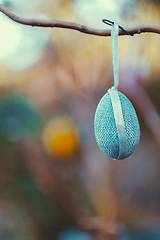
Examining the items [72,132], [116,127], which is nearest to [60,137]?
[72,132]

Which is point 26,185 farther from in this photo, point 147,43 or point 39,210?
point 147,43

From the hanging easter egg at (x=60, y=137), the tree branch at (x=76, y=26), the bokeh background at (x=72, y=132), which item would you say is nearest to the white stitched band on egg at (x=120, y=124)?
the tree branch at (x=76, y=26)

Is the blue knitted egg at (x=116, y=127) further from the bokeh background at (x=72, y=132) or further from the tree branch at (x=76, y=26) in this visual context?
the bokeh background at (x=72, y=132)

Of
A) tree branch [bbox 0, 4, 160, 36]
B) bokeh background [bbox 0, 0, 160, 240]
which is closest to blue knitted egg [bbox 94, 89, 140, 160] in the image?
tree branch [bbox 0, 4, 160, 36]

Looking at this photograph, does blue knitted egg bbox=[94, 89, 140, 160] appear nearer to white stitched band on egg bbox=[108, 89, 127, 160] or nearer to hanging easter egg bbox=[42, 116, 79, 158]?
white stitched band on egg bbox=[108, 89, 127, 160]

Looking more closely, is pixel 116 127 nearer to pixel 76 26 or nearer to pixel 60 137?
pixel 76 26

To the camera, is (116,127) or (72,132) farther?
(72,132)

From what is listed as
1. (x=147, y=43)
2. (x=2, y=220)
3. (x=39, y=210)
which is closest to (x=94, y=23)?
(x=147, y=43)

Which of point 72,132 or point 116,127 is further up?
point 72,132
